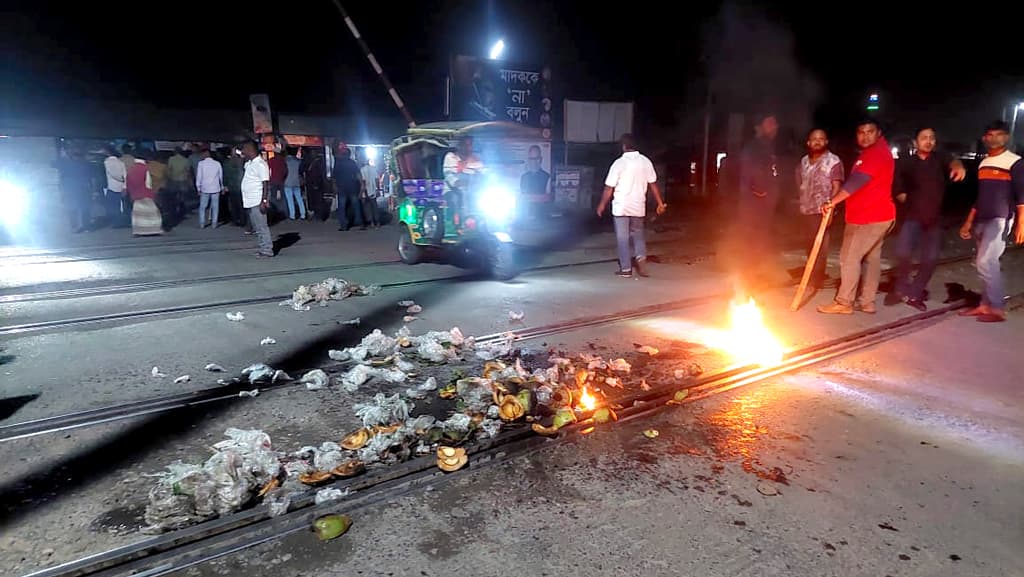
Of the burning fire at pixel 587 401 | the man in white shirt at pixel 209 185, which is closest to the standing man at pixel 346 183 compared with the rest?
the man in white shirt at pixel 209 185

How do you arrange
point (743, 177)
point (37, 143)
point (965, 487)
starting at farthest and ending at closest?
1. point (37, 143)
2. point (743, 177)
3. point (965, 487)

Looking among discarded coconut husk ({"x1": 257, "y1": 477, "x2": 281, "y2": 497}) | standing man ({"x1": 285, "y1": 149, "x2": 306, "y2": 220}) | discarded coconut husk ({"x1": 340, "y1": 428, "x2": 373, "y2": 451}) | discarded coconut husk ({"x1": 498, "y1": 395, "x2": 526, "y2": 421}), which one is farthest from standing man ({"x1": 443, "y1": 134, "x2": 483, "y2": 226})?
standing man ({"x1": 285, "y1": 149, "x2": 306, "y2": 220})

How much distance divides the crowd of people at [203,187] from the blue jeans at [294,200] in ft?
0.08

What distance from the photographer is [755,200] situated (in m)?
7.42

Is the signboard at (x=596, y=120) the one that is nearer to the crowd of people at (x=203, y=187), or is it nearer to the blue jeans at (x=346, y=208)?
the crowd of people at (x=203, y=187)

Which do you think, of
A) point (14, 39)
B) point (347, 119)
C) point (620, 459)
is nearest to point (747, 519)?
point (620, 459)

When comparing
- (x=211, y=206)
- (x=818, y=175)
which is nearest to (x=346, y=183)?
(x=211, y=206)

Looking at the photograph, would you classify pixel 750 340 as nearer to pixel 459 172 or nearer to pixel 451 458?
pixel 451 458

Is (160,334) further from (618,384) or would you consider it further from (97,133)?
(97,133)

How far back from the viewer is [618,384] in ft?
15.7

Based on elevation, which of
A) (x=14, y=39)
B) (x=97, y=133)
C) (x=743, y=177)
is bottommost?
(x=743, y=177)

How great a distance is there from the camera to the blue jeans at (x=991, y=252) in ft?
20.9

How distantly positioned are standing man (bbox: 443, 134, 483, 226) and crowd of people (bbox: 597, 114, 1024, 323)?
1876 mm

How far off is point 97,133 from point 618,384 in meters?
16.5
